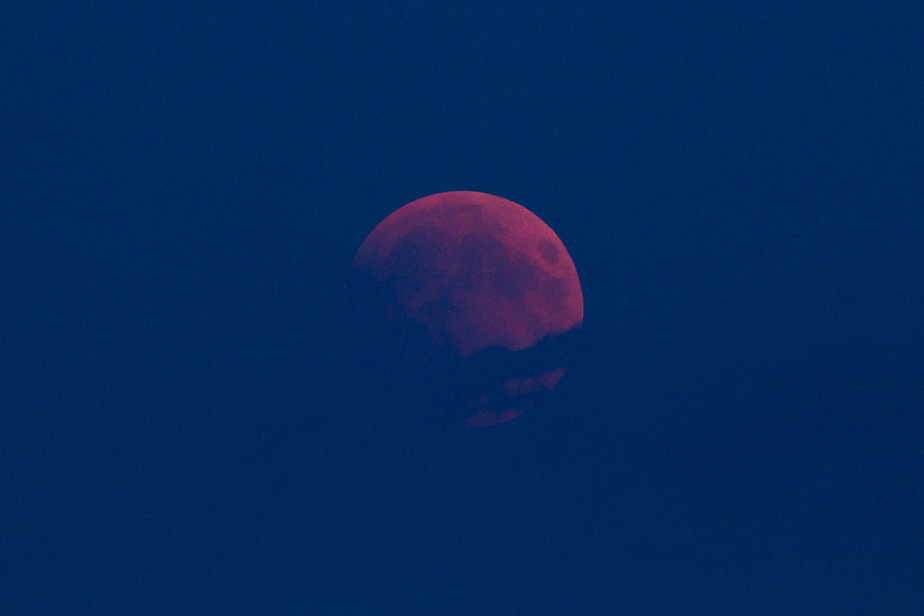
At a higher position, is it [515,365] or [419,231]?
[419,231]

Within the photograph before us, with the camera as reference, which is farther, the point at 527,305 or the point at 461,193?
the point at 461,193

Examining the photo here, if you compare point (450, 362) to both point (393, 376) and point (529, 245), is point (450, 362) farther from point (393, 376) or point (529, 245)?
point (529, 245)

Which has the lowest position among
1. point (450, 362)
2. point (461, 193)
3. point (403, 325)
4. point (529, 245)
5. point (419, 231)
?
point (450, 362)

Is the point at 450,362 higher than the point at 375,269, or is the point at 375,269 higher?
the point at 375,269

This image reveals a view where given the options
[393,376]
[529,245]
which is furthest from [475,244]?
[393,376]

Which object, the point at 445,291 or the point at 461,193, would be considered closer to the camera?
the point at 445,291

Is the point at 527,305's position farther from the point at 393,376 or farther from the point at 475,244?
the point at 393,376

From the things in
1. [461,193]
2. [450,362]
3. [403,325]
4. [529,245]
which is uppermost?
[461,193]

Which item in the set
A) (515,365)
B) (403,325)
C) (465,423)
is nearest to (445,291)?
(403,325)

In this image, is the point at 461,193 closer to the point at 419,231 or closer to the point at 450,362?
the point at 419,231
